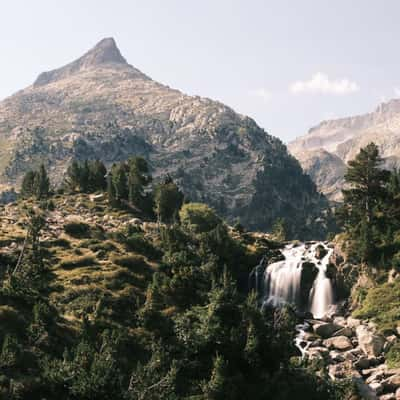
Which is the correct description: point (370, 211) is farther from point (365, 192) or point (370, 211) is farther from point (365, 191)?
point (365, 191)

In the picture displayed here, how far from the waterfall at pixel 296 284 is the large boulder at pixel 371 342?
787 inches

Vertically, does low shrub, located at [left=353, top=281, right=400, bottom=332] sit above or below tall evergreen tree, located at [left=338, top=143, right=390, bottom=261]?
below

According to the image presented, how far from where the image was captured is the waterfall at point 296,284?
300 feet

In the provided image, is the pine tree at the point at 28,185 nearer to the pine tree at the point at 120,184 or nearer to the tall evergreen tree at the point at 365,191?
the pine tree at the point at 120,184

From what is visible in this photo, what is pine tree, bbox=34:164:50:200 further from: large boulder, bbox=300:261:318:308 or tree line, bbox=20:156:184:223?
large boulder, bbox=300:261:318:308

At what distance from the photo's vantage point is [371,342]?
64812 millimetres

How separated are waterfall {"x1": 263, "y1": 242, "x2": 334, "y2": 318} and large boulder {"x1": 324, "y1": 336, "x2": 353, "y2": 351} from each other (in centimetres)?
1793

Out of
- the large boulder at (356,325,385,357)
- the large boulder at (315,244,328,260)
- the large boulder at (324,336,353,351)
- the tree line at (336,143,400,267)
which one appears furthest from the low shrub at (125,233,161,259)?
the large boulder at (356,325,385,357)

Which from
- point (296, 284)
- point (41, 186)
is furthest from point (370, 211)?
point (41, 186)

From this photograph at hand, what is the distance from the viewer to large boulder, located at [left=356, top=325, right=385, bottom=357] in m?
63.9

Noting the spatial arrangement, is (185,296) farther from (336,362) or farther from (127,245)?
(127,245)

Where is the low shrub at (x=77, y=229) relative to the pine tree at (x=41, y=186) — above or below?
below

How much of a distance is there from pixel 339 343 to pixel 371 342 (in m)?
4.97

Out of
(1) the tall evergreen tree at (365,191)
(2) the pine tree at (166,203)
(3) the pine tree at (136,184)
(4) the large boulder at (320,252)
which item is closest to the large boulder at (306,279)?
(4) the large boulder at (320,252)
